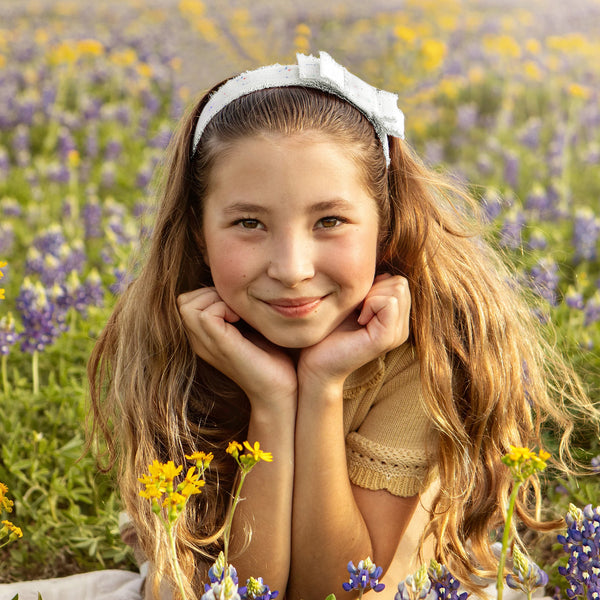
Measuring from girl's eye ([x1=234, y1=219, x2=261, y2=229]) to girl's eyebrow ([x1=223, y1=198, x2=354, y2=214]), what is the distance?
3 centimetres

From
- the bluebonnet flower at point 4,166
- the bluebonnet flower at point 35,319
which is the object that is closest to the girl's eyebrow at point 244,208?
the bluebonnet flower at point 35,319

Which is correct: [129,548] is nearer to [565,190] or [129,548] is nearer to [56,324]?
[56,324]

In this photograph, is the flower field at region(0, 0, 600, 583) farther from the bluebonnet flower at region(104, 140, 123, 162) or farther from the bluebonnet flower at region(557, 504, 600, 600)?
the bluebonnet flower at region(557, 504, 600, 600)

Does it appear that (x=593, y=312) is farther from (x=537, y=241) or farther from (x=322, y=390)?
(x=322, y=390)

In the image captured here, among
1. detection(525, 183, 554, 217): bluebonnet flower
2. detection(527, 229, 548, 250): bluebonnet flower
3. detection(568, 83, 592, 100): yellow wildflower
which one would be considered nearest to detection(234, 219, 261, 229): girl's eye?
detection(527, 229, 548, 250): bluebonnet flower

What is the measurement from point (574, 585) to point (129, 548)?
1.45 m

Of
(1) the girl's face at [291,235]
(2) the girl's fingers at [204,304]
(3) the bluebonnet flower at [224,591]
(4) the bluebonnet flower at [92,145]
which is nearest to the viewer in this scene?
(3) the bluebonnet flower at [224,591]

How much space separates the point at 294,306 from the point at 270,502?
1.55 ft

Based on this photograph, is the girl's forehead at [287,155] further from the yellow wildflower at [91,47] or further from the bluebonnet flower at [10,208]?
the yellow wildflower at [91,47]

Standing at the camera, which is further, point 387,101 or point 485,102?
point 485,102

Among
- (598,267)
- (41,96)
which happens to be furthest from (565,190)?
(41,96)

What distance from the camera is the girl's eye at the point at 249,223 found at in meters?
2.26

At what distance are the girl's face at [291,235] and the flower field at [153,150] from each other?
628mm

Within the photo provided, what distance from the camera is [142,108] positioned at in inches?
299
